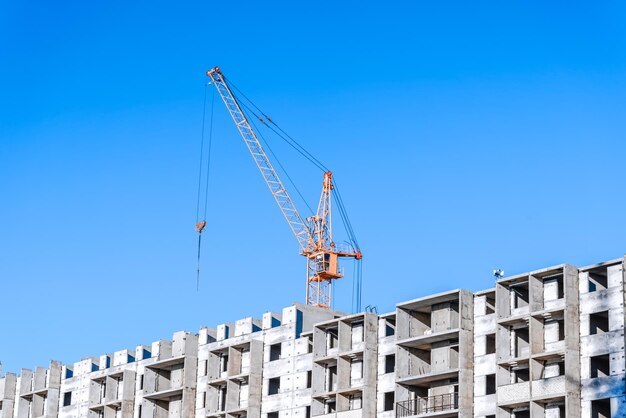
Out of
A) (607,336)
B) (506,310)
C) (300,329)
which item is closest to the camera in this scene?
(607,336)

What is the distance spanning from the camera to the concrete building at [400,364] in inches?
4422

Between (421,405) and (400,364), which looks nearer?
(421,405)

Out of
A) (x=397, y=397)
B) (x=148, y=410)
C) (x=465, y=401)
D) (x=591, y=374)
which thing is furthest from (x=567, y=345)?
(x=148, y=410)

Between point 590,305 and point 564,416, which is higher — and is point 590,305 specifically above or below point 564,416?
above

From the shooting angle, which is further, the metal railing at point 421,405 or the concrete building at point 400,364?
the metal railing at point 421,405

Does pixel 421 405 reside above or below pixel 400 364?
below

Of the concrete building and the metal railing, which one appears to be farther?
the metal railing

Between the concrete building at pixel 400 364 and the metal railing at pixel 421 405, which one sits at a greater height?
the concrete building at pixel 400 364

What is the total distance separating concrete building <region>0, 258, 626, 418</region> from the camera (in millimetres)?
112312

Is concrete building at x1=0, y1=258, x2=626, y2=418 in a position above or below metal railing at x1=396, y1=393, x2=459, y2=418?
above

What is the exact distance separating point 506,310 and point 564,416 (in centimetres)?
1029

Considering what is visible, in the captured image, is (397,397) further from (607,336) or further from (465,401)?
(607,336)

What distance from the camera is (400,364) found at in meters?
126

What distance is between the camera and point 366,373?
420ft
